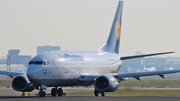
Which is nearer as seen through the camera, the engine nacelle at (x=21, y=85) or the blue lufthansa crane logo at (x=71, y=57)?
the engine nacelle at (x=21, y=85)

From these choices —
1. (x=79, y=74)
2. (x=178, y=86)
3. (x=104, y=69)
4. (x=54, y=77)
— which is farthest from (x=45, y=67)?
(x=178, y=86)

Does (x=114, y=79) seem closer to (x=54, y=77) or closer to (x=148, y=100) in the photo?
(x=54, y=77)

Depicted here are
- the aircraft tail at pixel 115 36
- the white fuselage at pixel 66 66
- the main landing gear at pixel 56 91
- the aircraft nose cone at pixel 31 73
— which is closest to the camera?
the aircraft nose cone at pixel 31 73

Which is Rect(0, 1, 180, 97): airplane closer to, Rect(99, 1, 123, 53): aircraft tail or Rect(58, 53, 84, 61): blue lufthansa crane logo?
Rect(58, 53, 84, 61): blue lufthansa crane logo

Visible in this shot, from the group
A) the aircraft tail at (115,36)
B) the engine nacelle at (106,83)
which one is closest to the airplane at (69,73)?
the engine nacelle at (106,83)

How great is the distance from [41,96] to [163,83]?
151 ft

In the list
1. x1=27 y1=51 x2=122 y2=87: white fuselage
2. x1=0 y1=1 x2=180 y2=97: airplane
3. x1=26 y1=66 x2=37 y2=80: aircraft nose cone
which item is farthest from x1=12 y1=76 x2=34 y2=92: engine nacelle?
x1=26 y1=66 x2=37 y2=80: aircraft nose cone

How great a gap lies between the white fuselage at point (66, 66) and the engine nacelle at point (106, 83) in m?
2.29

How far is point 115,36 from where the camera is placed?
72750 mm

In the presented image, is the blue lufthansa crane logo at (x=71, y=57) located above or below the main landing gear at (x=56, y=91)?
above

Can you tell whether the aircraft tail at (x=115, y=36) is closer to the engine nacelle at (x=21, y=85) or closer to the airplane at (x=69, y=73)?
the airplane at (x=69, y=73)

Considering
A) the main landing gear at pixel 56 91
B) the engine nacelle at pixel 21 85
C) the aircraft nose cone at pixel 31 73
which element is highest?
the aircraft nose cone at pixel 31 73

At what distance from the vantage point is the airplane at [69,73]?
191 feet

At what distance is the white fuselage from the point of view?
190 ft
